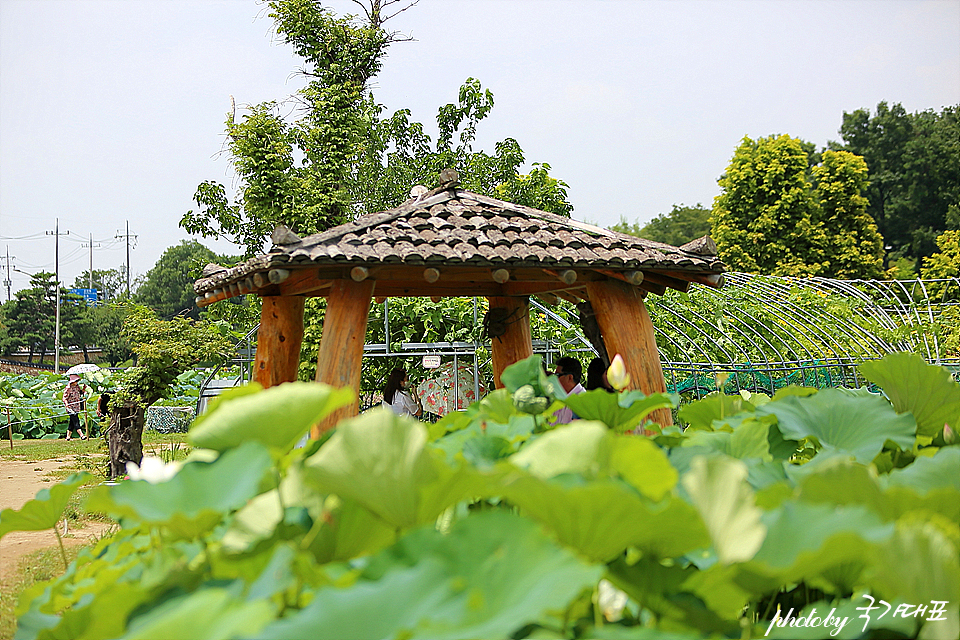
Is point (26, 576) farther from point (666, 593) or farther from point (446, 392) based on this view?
point (666, 593)

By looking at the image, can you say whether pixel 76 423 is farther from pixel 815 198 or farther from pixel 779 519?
pixel 815 198

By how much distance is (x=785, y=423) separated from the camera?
A: 1189 mm

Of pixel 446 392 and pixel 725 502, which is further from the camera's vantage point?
pixel 446 392

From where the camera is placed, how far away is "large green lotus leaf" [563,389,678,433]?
1222mm

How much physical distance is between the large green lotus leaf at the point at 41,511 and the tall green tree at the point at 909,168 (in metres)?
36.3

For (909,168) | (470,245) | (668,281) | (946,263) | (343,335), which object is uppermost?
(909,168)

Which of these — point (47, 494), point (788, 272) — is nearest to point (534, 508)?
point (47, 494)

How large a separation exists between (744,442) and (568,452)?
0.55m

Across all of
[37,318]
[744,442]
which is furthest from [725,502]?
[37,318]

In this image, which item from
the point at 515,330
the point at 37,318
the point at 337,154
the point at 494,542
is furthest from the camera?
the point at 37,318

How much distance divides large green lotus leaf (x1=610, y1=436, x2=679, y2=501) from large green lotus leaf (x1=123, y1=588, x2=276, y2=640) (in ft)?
1.31

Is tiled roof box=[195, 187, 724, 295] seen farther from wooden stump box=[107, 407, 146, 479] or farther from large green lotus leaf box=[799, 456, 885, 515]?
wooden stump box=[107, 407, 146, 479]

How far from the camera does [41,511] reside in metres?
1.07

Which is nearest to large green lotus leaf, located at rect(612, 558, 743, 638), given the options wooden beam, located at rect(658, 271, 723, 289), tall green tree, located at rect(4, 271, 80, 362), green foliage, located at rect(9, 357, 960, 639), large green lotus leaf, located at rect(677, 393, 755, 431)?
green foliage, located at rect(9, 357, 960, 639)
